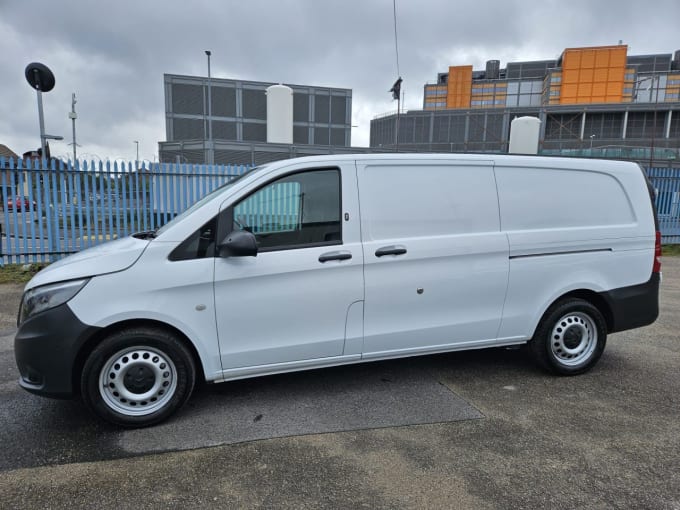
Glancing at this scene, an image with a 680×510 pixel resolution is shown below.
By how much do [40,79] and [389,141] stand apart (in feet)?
167

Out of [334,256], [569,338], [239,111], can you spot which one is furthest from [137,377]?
[239,111]

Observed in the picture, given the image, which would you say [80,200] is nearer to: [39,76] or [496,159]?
[39,76]

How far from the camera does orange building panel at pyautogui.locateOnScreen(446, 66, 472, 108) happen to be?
71562 millimetres

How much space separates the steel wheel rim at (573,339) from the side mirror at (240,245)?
274 cm

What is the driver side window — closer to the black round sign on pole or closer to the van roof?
the van roof

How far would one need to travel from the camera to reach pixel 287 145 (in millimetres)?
25938

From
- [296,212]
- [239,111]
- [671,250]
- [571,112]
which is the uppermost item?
[571,112]

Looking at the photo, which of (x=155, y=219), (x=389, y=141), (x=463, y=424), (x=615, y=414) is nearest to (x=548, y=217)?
(x=615, y=414)

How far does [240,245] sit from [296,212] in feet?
2.03

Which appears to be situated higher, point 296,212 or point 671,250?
point 296,212

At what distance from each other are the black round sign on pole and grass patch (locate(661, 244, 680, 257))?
50.8 ft

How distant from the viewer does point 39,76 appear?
8828 millimetres

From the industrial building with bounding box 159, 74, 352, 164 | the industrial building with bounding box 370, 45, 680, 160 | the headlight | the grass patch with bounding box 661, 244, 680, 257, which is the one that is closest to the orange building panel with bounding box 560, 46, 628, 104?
the industrial building with bounding box 370, 45, 680, 160

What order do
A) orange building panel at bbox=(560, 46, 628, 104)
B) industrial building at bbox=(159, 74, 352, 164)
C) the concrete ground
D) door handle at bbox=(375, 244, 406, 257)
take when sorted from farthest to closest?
orange building panel at bbox=(560, 46, 628, 104), industrial building at bbox=(159, 74, 352, 164), door handle at bbox=(375, 244, 406, 257), the concrete ground
